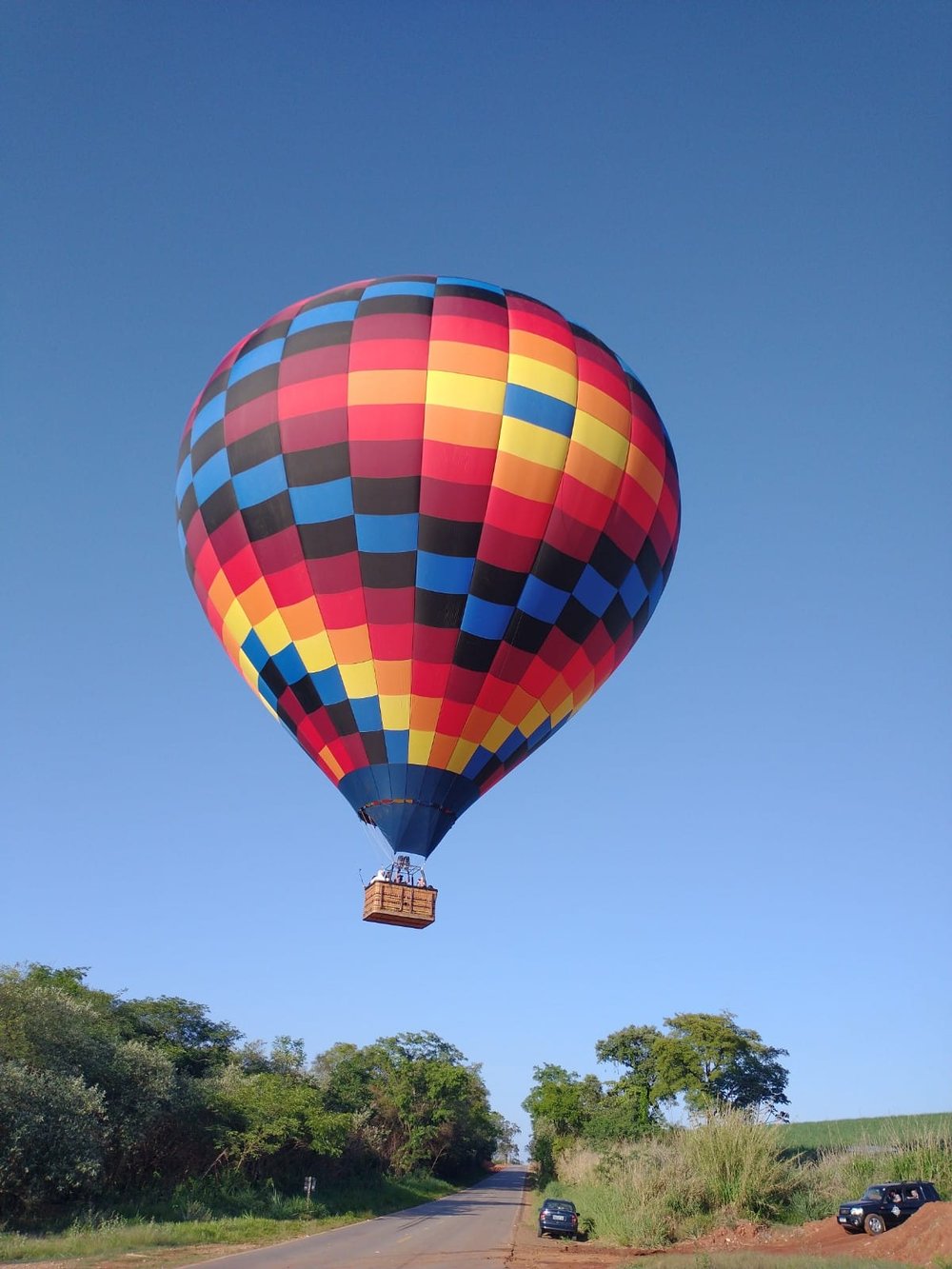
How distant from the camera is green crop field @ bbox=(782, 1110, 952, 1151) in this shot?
2434 centimetres

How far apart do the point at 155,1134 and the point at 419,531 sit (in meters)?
19.8

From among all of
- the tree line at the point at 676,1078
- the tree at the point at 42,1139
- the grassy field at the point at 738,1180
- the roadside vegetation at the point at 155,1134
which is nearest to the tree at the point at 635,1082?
the tree line at the point at 676,1078

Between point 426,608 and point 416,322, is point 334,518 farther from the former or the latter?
point 416,322

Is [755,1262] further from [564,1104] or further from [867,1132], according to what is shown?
[564,1104]

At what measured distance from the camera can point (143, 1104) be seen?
959 inches

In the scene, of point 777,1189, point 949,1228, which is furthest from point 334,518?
point 777,1189

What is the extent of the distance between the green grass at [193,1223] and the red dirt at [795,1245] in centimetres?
631

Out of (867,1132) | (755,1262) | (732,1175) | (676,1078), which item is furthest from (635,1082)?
(755,1262)

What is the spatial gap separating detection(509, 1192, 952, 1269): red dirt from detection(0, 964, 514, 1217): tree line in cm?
941

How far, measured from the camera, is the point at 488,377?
17391 mm

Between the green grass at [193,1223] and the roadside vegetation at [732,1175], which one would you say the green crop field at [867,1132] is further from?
the green grass at [193,1223]

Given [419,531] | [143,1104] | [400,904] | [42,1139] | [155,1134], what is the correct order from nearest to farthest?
[400,904]
[419,531]
[42,1139]
[143,1104]
[155,1134]

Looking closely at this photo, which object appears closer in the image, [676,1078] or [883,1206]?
[883,1206]

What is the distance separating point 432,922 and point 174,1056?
21457mm
